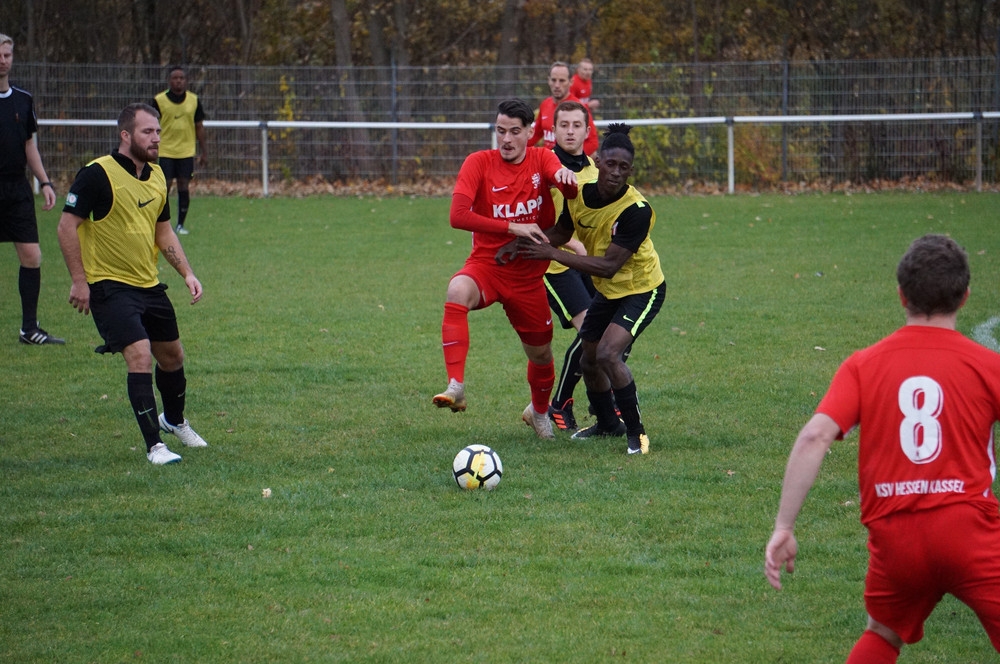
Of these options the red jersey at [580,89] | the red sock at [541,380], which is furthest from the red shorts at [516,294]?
the red jersey at [580,89]

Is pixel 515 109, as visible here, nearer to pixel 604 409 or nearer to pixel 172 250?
pixel 604 409

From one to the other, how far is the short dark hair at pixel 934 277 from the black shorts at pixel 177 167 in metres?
14.0

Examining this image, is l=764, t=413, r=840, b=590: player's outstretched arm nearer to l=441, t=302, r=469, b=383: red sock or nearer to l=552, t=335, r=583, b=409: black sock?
l=441, t=302, r=469, b=383: red sock

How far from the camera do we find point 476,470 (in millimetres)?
5754

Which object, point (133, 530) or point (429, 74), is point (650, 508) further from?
point (429, 74)

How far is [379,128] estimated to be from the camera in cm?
2167

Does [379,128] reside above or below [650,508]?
above

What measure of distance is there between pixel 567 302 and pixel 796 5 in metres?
20.5

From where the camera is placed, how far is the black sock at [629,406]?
20.9 ft

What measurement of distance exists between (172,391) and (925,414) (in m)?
4.80

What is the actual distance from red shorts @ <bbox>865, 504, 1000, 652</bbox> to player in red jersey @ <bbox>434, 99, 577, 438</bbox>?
3.60 meters

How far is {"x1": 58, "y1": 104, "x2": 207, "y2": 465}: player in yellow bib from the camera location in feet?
20.2

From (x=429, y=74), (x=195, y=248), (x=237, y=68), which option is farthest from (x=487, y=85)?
(x=195, y=248)

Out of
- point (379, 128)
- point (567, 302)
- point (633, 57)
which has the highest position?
point (633, 57)
